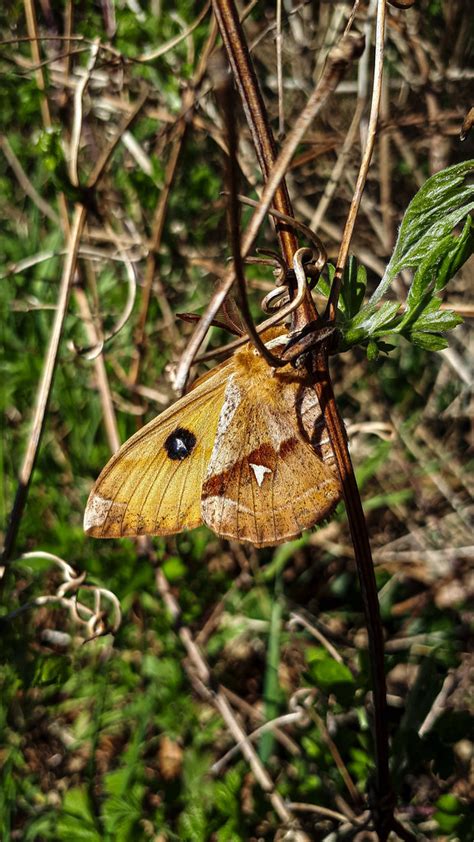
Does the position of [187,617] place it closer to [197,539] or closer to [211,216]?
[197,539]

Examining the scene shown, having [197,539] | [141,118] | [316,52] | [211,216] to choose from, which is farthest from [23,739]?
[316,52]

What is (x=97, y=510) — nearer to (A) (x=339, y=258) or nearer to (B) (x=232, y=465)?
(B) (x=232, y=465)

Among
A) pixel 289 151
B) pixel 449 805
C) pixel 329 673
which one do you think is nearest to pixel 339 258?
pixel 289 151

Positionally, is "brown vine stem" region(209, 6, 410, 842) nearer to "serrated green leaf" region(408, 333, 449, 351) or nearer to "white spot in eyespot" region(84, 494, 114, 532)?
"serrated green leaf" region(408, 333, 449, 351)

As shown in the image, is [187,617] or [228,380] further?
[187,617]

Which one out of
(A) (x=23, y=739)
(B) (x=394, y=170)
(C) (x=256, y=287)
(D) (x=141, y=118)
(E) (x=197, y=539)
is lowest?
(A) (x=23, y=739)

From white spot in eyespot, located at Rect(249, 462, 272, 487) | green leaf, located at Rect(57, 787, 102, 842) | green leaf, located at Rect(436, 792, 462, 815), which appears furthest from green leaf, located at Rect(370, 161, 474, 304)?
green leaf, located at Rect(57, 787, 102, 842)
